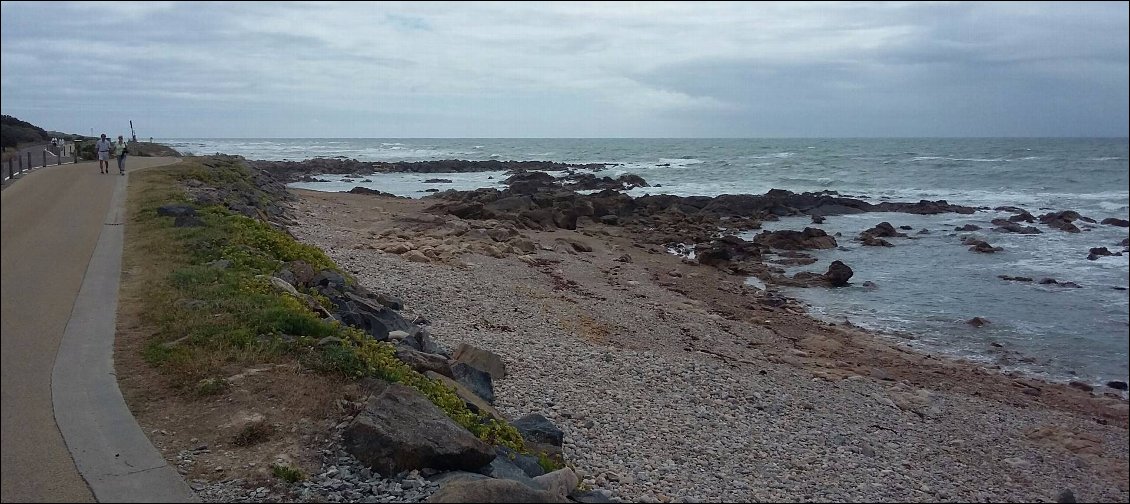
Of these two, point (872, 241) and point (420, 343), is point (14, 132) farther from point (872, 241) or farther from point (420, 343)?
point (872, 241)

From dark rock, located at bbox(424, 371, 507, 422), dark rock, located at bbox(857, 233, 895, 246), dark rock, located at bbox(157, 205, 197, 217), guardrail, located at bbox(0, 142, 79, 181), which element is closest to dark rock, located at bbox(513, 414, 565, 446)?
dark rock, located at bbox(424, 371, 507, 422)

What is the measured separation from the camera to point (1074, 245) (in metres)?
22.3

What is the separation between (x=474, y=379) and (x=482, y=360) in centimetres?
92

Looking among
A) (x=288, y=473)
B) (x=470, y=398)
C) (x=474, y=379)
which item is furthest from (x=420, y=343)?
(x=288, y=473)

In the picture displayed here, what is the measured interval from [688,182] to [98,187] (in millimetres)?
45398

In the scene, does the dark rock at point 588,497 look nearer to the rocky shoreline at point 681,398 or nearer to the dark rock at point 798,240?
the rocky shoreline at point 681,398

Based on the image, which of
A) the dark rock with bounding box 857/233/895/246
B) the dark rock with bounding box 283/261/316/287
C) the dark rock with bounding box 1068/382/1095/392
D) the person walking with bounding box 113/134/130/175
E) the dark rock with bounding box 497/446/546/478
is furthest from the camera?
the dark rock with bounding box 857/233/895/246

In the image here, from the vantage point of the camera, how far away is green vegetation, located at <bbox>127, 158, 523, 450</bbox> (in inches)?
250

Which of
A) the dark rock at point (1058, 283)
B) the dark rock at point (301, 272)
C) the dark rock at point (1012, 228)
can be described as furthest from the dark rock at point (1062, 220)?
the dark rock at point (301, 272)

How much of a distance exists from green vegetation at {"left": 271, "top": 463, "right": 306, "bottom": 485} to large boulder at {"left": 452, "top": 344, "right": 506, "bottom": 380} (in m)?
4.06

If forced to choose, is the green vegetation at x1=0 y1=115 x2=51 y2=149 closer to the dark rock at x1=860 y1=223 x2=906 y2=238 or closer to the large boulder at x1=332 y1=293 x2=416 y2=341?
the large boulder at x1=332 y1=293 x2=416 y2=341

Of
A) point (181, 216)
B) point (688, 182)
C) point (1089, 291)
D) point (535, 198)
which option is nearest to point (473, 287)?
point (181, 216)

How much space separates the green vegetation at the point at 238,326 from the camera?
6.36 m

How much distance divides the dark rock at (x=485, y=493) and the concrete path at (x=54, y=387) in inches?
58.1
